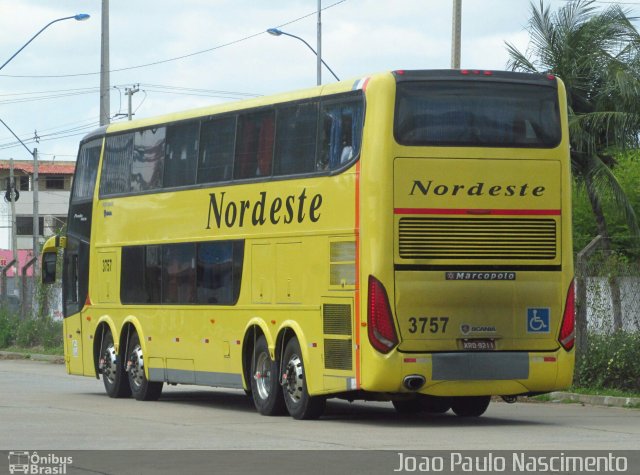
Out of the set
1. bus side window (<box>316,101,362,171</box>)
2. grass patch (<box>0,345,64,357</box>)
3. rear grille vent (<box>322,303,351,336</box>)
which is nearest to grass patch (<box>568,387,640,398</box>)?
rear grille vent (<box>322,303,351,336</box>)

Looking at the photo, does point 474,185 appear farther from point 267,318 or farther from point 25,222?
point 25,222

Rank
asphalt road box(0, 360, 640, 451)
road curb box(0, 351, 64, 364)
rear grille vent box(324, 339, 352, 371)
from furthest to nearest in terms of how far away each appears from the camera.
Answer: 1. road curb box(0, 351, 64, 364)
2. rear grille vent box(324, 339, 352, 371)
3. asphalt road box(0, 360, 640, 451)

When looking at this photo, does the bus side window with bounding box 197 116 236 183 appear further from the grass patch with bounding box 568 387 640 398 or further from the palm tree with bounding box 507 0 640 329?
the palm tree with bounding box 507 0 640 329

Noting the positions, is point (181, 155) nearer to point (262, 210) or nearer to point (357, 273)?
point (262, 210)

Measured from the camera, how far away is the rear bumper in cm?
1703

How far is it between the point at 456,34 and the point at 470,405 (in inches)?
335

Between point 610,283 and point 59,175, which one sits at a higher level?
point 59,175

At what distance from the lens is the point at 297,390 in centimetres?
1844

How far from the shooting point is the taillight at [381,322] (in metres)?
17.0

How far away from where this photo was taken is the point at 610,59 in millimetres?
33375

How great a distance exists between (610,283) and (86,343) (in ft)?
27.1

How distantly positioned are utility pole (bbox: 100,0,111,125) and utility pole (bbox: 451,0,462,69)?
10.8 metres
